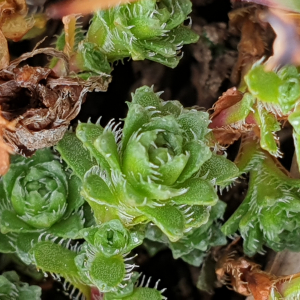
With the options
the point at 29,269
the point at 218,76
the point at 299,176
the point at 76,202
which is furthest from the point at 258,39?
the point at 29,269

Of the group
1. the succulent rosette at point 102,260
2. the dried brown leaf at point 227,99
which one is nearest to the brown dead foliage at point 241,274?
the succulent rosette at point 102,260

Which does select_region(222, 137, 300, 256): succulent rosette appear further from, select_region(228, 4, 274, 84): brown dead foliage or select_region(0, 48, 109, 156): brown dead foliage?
select_region(0, 48, 109, 156): brown dead foliage

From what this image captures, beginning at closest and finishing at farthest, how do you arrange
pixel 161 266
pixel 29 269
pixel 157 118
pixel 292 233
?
pixel 157 118 → pixel 292 233 → pixel 29 269 → pixel 161 266

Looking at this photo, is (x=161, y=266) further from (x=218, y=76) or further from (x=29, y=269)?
(x=218, y=76)

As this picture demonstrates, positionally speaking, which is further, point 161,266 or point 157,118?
point 161,266

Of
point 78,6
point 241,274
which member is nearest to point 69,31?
point 78,6

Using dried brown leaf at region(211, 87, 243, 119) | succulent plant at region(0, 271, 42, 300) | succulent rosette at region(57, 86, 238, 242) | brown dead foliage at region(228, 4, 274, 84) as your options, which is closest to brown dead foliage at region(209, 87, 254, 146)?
dried brown leaf at region(211, 87, 243, 119)

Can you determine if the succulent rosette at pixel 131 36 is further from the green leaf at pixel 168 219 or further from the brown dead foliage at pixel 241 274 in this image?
the brown dead foliage at pixel 241 274
